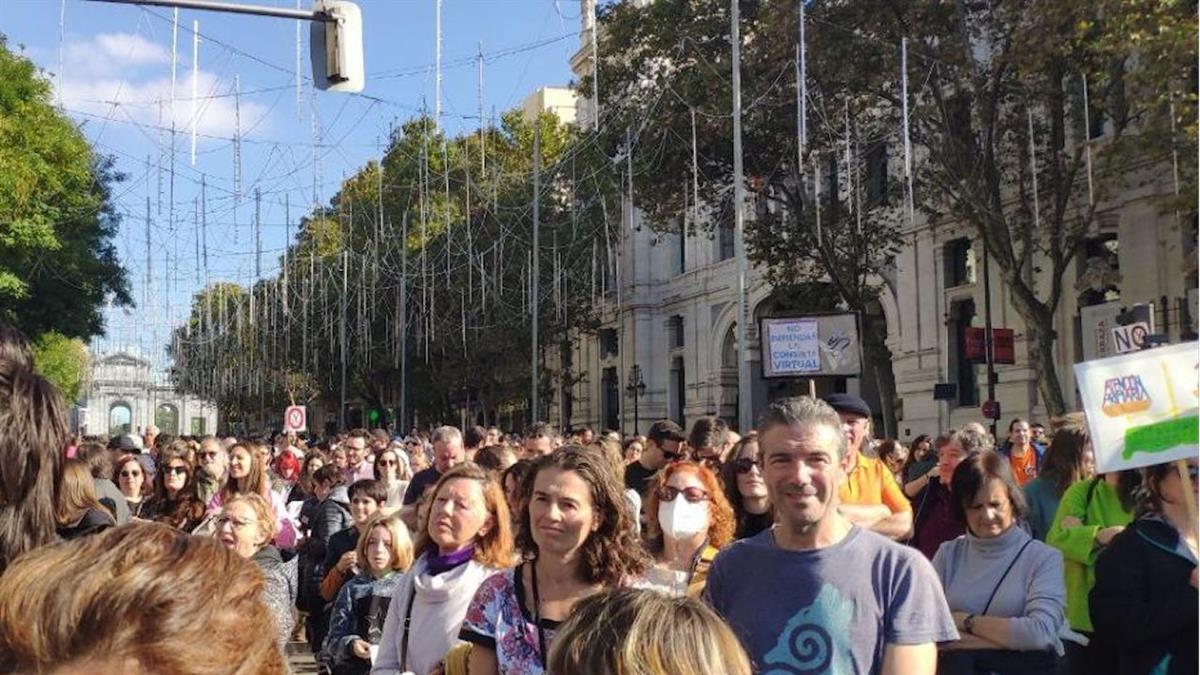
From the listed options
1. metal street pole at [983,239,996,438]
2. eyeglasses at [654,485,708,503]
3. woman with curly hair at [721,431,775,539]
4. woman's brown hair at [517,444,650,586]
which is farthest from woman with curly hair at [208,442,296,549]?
metal street pole at [983,239,996,438]

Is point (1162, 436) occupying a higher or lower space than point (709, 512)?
higher

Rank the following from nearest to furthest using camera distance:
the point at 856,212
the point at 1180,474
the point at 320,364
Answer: the point at 1180,474, the point at 856,212, the point at 320,364

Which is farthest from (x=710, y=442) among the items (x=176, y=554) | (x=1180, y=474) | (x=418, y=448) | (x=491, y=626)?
(x=418, y=448)

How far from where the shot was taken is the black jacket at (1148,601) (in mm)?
4145

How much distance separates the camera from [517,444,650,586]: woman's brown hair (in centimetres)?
362

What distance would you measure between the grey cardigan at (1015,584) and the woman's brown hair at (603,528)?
1499 mm

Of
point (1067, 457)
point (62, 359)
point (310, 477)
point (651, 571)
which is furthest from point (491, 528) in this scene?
point (62, 359)

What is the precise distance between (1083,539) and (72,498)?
3888mm

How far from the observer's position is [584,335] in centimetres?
5103

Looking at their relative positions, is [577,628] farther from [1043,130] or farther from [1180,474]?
[1043,130]

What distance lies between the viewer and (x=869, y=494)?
5707 mm

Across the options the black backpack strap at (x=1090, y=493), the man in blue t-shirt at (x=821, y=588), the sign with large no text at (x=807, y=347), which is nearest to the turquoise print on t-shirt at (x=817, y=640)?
the man in blue t-shirt at (x=821, y=588)

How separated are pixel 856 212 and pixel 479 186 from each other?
1378cm

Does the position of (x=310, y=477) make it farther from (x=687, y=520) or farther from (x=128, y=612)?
(x=128, y=612)
